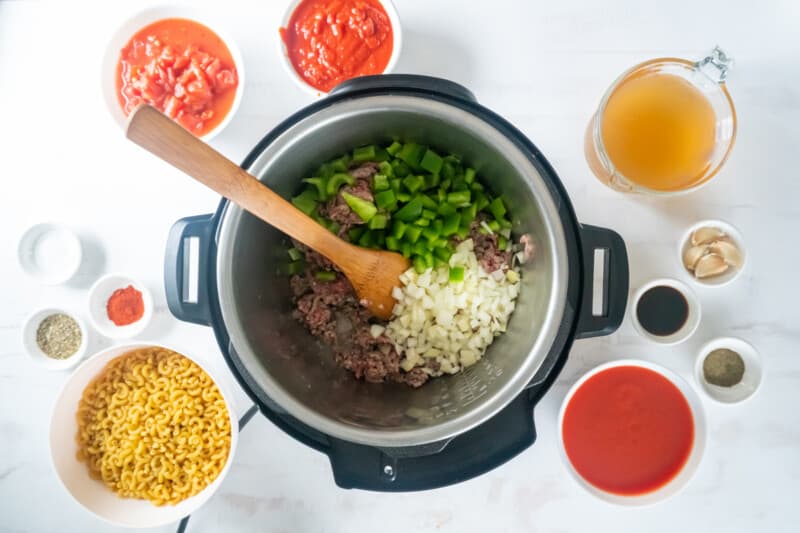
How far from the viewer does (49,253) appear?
1471 mm

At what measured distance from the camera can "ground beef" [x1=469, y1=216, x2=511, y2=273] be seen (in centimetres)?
125

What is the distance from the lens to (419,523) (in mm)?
→ 1443

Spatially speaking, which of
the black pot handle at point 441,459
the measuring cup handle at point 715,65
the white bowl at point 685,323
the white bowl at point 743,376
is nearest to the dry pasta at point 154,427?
the black pot handle at point 441,459

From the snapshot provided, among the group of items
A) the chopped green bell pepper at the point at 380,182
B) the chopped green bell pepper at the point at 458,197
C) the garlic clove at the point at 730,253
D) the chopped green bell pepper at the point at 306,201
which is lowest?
the chopped green bell pepper at the point at 306,201

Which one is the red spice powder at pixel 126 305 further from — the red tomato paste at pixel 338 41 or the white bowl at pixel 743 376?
the white bowl at pixel 743 376

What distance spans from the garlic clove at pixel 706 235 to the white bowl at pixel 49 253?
1469 mm

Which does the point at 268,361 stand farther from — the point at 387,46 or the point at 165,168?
the point at 387,46

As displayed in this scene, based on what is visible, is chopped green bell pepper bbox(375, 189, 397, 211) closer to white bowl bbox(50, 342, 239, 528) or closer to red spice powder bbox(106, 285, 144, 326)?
white bowl bbox(50, 342, 239, 528)

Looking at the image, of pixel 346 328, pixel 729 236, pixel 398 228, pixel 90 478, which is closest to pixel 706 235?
pixel 729 236

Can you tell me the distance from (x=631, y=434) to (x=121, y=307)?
4.11 ft

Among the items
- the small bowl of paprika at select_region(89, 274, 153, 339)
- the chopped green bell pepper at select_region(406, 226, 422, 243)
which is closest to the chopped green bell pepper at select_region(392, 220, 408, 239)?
the chopped green bell pepper at select_region(406, 226, 422, 243)

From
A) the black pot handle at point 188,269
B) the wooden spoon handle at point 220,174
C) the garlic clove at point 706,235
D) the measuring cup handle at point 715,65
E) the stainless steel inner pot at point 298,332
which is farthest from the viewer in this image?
the garlic clove at point 706,235

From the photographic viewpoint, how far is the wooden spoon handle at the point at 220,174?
30.0 inches

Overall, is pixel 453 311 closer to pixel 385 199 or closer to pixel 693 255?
pixel 385 199
